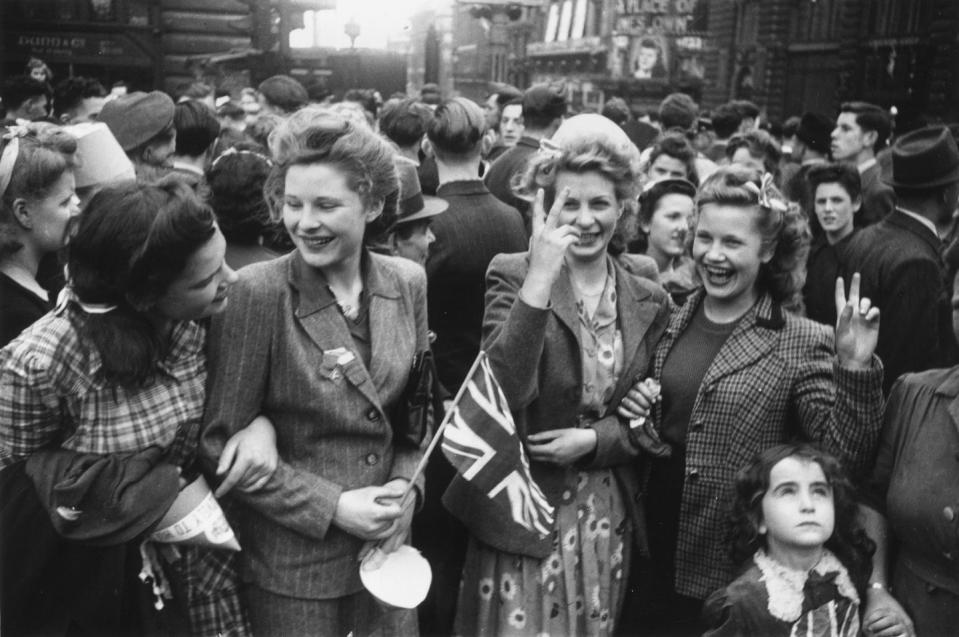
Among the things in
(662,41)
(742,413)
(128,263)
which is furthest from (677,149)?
(662,41)

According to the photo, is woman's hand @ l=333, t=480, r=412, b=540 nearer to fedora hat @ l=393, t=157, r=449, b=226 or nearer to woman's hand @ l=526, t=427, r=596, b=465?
woman's hand @ l=526, t=427, r=596, b=465

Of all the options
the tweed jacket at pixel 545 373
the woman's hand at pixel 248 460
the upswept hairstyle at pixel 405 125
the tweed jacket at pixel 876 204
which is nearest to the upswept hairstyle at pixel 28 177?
the woman's hand at pixel 248 460

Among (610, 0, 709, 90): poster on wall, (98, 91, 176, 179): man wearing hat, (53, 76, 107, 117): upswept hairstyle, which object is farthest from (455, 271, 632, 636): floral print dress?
(610, 0, 709, 90): poster on wall

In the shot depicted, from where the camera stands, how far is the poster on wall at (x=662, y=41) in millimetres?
31047

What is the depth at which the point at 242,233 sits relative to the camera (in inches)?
146

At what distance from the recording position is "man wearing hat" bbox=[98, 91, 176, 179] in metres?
5.17

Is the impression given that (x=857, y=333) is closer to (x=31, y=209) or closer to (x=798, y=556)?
(x=798, y=556)

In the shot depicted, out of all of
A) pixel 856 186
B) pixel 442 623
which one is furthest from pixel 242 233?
pixel 856 186

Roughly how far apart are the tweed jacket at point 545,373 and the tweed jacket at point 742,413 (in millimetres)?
207

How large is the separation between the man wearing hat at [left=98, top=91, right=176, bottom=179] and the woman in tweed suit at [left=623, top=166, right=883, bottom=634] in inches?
120

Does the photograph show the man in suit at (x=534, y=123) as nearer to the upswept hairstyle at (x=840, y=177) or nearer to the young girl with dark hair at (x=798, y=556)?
the upswept hairstyle at (x=840, y=177)

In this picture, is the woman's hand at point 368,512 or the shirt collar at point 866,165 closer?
the woman's hand at point 368,512

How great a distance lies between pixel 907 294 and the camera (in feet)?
15.7

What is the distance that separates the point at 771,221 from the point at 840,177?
290cm
